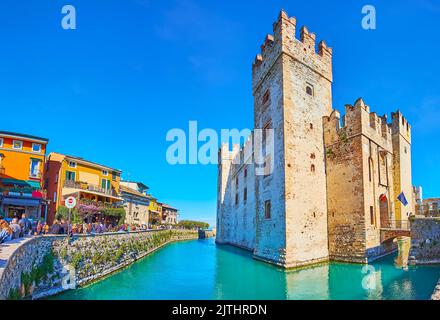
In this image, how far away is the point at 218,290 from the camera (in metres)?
12.2

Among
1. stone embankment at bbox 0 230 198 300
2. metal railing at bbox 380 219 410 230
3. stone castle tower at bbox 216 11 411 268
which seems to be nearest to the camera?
stone embankment at bbox 0 230 198 300

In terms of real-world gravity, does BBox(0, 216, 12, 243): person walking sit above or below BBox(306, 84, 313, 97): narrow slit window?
below

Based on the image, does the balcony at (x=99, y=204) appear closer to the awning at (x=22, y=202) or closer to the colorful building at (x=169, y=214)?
the awning at (x=22, y=202)

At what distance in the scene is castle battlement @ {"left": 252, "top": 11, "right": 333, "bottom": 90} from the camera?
18703mm

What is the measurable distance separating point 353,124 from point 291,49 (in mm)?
6409

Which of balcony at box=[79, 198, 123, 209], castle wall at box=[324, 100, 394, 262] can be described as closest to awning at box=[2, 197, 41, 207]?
balcony at box=[79, 198, 123, 209]

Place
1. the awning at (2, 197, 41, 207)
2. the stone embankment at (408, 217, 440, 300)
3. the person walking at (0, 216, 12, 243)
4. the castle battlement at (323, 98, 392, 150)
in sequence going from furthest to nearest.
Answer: the awning at (2, 197, 41, 207) < the castle battlement at (323, 98, 392, 150) < the stone embankment at (408, 217, 440, 300) < the person walking at (0, 216, 12, 243)

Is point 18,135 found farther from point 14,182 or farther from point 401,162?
point 401,162

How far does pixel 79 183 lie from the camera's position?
2727 centimetres

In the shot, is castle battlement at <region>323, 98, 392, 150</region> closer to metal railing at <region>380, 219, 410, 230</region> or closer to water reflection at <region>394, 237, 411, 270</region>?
metal railing at <region>380, 219, 410, 230</region>

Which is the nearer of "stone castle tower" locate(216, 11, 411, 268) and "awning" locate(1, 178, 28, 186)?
"stone castle tower" locate(216, 11, 411, 268)

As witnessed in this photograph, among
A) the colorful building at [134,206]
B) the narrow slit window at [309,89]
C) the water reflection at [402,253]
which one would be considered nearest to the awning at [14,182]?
the colorful building at [134,206]

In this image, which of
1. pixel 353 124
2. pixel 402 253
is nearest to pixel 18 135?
pixel 353 124
